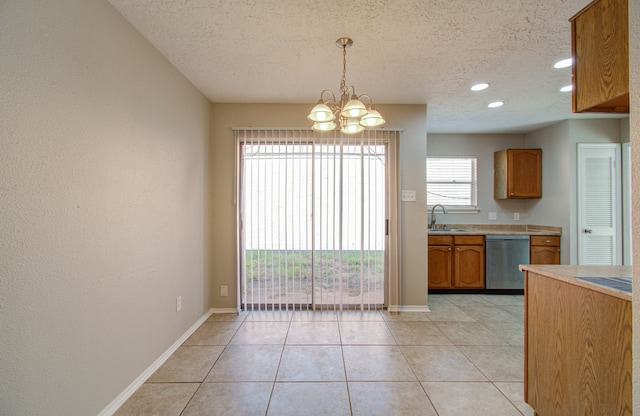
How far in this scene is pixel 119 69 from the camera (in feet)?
5.75

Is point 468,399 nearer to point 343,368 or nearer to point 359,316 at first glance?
point 343,368

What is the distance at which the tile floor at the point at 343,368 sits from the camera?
5.68 feet

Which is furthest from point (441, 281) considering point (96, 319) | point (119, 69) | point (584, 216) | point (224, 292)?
point (119, 69)

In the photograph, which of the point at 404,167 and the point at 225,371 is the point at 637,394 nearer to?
the point at 225,371

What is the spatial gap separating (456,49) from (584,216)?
10.8 ft

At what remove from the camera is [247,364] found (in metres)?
2.19

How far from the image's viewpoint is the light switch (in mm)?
3346

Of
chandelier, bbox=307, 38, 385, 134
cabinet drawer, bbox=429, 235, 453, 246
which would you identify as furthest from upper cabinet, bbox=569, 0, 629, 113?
cabinet drawer, bbox=429, 235, 453, 246

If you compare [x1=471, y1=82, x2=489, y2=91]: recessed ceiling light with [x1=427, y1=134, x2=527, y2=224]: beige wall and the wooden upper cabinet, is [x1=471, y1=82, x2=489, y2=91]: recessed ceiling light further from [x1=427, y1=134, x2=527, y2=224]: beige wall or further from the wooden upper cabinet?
the wooden upper cabinet

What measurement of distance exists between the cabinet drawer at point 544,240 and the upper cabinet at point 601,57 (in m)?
3.20

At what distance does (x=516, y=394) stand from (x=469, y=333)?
0.93 meters

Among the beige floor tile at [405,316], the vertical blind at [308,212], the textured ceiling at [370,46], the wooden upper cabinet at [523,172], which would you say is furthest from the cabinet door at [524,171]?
the beige floor tile at [405,316]

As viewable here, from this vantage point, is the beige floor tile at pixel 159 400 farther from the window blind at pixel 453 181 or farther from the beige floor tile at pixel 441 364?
the window blind at pixel 453 181

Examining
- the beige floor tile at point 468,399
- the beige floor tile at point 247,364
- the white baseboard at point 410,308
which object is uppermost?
the white baseboard at point 410,308
